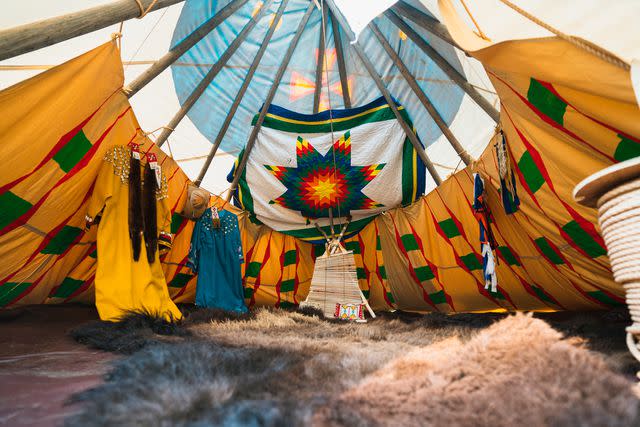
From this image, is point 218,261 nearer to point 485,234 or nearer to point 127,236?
point 127,236

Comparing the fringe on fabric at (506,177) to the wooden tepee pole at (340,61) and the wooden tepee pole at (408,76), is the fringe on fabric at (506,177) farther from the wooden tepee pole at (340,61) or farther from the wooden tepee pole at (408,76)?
the wooden tepee pole at (340,61)

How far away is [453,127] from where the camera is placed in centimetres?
321

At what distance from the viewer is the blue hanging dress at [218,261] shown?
3693 millimetres

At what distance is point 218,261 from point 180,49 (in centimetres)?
214

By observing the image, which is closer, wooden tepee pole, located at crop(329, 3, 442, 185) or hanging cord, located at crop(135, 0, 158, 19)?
hanging cord, located at crop(135, 0, 158, 19)

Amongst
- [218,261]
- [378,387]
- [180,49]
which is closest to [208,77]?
[180,49]

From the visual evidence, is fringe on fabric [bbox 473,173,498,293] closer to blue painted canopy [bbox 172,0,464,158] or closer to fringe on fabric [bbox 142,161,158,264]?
blue painted canopy [bbox 172,0,464,158]

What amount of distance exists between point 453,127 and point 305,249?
2508mm

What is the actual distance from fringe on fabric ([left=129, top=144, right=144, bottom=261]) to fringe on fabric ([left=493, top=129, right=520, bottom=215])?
245 cm

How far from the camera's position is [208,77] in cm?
324

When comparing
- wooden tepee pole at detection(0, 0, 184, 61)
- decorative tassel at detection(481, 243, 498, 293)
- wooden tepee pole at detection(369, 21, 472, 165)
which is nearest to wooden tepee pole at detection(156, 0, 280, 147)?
wooden tepee pole at detection(369, 21, 472, 165)

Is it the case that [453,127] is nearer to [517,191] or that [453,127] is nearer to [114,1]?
[517,191]

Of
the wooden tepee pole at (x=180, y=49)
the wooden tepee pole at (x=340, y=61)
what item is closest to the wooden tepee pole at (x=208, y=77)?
the wooden tepee pole at (x=180, y=49)

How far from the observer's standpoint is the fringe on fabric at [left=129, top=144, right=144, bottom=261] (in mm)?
2459
